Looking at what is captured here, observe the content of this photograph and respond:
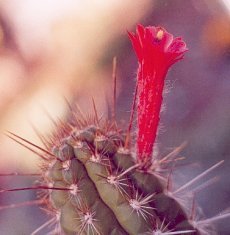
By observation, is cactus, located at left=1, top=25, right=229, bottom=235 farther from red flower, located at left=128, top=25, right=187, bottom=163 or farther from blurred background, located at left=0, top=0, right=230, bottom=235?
blurred background, located at left=0, top=0, right=230, bottom=235

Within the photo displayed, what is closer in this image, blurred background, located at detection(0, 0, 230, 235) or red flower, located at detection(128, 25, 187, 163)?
red flower, located at detection(128, 25, 187, 163)

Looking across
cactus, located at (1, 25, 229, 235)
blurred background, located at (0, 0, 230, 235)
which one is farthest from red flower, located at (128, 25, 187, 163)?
blurred background, located at (0, 0, 230, 235)

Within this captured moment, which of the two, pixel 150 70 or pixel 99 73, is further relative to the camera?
pixel 99 73

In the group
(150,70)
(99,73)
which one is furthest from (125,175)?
(99,73)

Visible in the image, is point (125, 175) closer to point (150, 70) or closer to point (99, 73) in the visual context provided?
point (150, 70)

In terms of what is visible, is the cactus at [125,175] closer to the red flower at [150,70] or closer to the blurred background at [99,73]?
the red flower at [150,70]

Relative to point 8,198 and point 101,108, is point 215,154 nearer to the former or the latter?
point 101,108
